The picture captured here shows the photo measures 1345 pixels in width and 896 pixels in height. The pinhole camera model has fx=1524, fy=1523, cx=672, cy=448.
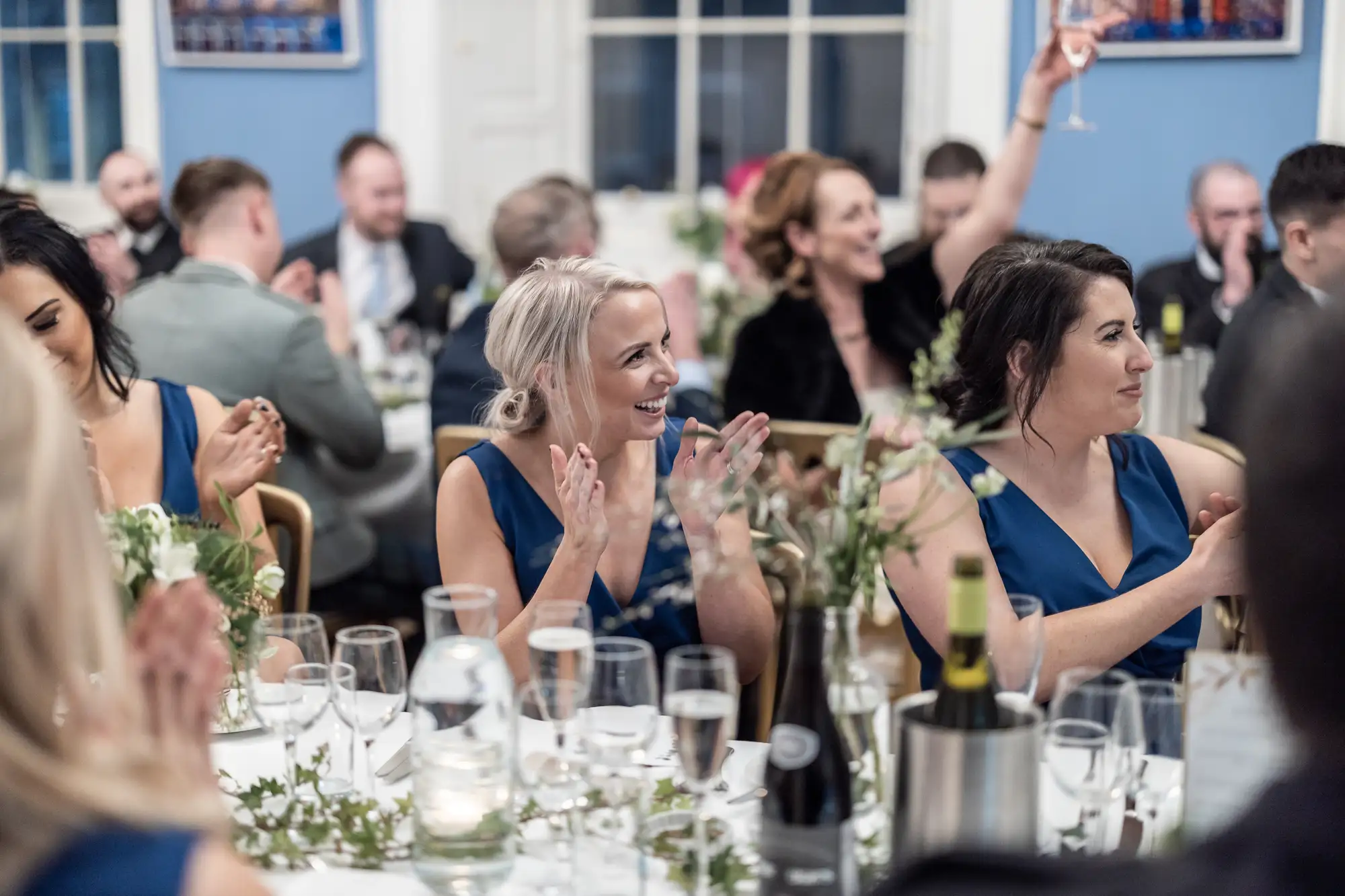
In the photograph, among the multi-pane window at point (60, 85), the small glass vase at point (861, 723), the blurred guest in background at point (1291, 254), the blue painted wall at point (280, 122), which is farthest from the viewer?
the multi-pane window at point (60, 85)

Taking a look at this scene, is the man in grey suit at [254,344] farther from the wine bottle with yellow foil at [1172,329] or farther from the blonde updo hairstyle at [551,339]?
the wine bottle with yellow foil at [1172,329]

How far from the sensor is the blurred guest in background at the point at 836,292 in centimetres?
365

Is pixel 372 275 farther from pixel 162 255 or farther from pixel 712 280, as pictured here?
pixel 712 280

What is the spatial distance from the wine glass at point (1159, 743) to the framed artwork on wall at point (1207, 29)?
160 inches

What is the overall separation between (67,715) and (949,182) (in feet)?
13.7

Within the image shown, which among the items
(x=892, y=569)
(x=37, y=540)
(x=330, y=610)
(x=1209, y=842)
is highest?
(x=37, y=540)

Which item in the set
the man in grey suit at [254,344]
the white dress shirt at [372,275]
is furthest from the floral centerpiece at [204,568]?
the white dress shirt at [372,275]

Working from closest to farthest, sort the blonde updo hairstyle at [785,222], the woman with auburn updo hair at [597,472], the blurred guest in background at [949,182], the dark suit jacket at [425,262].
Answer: the woman with auburn updo hair at [597,472] → the blonde updo hairstyle at [785,222] → the blurred guest in background at [949,182] → the dark suit jacket at [425,262]

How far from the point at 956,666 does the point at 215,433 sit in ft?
5.53

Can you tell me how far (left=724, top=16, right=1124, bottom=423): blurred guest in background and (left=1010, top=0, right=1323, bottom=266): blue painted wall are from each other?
67.5 inches

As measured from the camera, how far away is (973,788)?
1.29 meters

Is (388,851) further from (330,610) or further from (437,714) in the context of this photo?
(330,610)

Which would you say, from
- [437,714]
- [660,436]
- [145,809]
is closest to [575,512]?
[660,436]

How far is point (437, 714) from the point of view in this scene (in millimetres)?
1480
